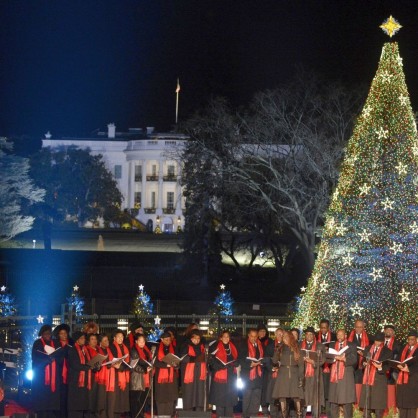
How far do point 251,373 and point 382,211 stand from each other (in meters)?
4.88

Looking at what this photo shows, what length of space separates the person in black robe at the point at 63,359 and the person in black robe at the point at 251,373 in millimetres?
3324

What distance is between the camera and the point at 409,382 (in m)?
22.1

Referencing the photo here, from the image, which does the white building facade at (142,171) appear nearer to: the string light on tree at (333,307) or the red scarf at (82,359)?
the string light on tree at (333,307)

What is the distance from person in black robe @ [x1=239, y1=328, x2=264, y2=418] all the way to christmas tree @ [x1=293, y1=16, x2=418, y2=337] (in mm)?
3632

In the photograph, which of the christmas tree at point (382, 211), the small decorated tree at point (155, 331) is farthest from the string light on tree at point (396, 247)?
the small decorated tree at point (155, 331)

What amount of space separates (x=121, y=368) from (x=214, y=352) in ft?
5.96

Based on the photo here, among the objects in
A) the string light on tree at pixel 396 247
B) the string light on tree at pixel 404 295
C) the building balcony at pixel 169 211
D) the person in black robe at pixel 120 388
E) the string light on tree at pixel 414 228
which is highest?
the building balcony at pixel 169 211

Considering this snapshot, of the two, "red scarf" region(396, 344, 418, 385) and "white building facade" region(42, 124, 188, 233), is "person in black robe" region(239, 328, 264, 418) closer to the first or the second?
"red scarf" region(396, 344, 418, 385)

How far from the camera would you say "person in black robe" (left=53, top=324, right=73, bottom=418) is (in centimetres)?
2155

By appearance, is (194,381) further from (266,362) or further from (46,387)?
(46,387)

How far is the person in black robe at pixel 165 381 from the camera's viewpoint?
22.3m

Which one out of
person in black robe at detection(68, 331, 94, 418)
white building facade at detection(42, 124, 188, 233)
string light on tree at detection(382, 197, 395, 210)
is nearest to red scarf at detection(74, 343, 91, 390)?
person in black robe at detection(68, 331, 94, 418)

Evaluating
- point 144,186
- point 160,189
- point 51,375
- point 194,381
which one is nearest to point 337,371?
point 194,381

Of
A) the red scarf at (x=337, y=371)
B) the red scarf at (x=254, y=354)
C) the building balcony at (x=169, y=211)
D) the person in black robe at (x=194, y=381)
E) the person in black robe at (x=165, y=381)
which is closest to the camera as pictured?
the red scarf at (x=337, y=371)
